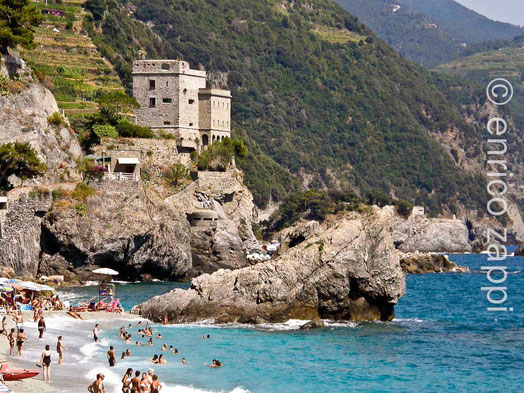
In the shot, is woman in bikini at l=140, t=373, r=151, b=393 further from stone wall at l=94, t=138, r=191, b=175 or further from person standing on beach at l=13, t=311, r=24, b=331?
stone wall at l=94, t=138, r=191, b=175

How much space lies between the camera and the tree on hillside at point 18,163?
215 ft

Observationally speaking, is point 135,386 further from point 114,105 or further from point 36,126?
point 114,105

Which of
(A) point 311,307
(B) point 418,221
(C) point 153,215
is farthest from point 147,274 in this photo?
Answer: (B) point 418,221

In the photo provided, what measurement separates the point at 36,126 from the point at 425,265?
54285mm

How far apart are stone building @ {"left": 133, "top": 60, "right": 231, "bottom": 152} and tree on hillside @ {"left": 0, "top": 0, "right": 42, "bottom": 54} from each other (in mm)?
16741

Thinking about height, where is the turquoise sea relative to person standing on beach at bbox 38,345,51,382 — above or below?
below

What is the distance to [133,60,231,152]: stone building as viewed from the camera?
92312mm

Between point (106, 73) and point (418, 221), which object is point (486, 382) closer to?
point (106, 73)

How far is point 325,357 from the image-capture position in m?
41.3

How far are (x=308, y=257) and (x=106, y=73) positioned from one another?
61.4 m

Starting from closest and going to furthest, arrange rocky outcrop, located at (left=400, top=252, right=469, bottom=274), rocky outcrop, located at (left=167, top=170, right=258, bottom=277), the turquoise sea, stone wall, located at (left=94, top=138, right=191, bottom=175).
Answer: the turquoise sea < rocky outcrop, located at (left=167, top=170, right=258, bottom=277) < stone wall, located at (left=94, top=138, right=191, bottom=175) < rocky outcrop, located at (left=400, top=252, right=469, bottom=274)

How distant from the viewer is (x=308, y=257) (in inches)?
1938

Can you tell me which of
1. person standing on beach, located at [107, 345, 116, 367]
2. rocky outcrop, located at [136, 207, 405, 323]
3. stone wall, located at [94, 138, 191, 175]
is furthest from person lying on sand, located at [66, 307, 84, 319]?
stone wall, located at [94, 138, 191, 175]

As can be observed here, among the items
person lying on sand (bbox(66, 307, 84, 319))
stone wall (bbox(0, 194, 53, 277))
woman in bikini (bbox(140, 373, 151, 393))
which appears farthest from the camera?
stone wall (bbox(0, 194, 53, 277))
